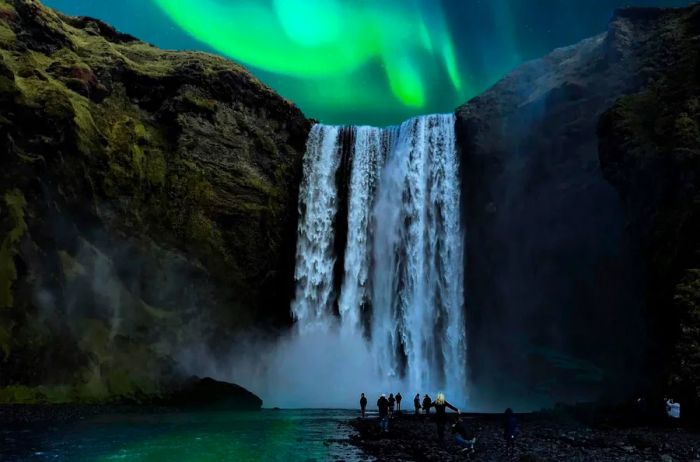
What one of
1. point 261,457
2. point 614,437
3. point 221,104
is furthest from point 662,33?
point 261,457

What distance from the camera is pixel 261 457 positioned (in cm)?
1917

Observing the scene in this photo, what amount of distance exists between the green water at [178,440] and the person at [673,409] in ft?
44.6

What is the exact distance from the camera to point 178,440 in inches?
905

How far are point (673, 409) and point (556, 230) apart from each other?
2124cm

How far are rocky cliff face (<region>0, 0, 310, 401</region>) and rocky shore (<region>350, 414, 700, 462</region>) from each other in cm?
2044

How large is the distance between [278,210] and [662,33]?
113 ft

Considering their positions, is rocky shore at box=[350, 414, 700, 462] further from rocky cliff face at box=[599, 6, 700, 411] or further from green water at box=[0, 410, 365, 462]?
rocky cliff face at box=[599, 6, 700, 411]

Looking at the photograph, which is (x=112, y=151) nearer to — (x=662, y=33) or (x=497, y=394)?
(x=497, y=394)

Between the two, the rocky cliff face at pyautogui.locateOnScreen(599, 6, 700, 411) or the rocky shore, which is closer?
the rocky shore

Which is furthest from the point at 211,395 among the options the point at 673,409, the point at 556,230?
the point at 673,409

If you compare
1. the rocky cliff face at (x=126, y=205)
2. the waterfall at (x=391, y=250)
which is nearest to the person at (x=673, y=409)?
the waterfall at (x=391, y=250)

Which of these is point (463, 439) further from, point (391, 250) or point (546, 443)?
point (391, 250)

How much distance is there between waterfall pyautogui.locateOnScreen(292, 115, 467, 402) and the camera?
4597 cm

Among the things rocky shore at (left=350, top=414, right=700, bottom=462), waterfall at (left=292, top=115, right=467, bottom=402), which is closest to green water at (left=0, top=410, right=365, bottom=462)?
rocky shore at (left=350, top=414, right=700, bottom=462)
